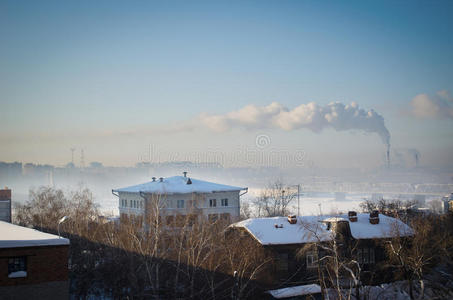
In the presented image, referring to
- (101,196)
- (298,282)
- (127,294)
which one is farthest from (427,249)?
(101,196)

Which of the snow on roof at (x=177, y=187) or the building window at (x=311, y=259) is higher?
the snow on roof at (x=177, y=187)

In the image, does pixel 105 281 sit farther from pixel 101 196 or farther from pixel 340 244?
pixel 101 196

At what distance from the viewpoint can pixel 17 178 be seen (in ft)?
443

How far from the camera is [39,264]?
17.2m

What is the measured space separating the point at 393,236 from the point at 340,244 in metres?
4.25

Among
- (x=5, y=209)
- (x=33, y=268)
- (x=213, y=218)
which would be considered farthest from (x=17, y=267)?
(x=5, y=209)

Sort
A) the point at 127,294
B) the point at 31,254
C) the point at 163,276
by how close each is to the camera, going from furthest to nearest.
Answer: the point at 163,276 < the point at 127,294 < the point at 31,254

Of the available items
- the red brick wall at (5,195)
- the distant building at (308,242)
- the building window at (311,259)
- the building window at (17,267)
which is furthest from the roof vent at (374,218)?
the red brick wall at (5,195)

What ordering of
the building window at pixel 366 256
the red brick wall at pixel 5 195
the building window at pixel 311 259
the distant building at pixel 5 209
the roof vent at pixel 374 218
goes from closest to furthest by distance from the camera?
the building window at pixel 311 259, the building window at pixel 366 256, the roof vent at pixel 374 218, the distant building at pixel 5 209, the red brick wall at pixel 5 195

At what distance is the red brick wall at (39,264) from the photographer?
661 inches

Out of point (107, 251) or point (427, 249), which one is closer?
point (427, 249)

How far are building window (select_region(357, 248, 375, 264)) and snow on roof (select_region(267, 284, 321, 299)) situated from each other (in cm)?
551

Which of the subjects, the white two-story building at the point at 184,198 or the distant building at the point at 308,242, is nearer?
the distant building at the point at 308,242

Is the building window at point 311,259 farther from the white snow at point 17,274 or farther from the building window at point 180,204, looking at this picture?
the building window at point 180,204
